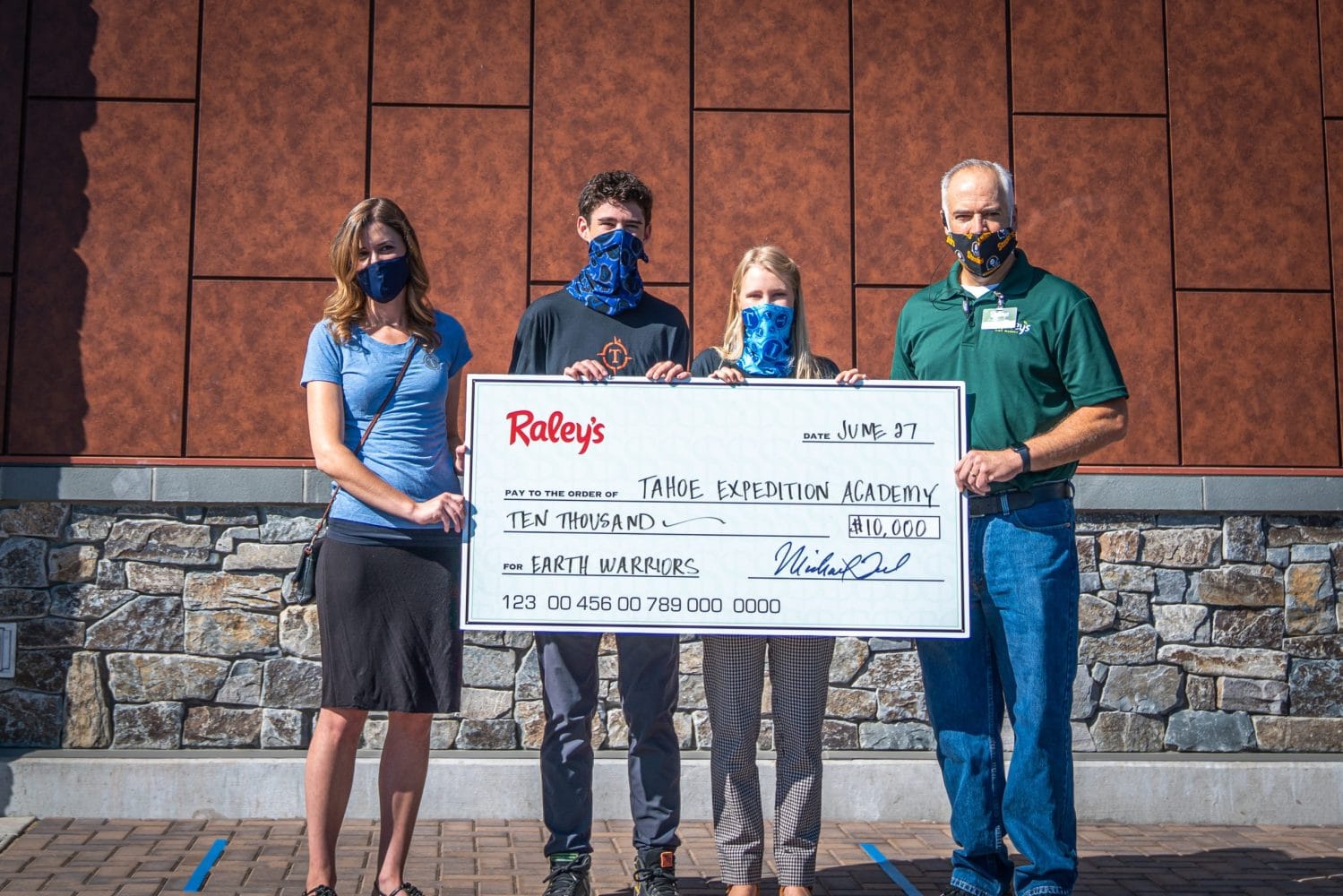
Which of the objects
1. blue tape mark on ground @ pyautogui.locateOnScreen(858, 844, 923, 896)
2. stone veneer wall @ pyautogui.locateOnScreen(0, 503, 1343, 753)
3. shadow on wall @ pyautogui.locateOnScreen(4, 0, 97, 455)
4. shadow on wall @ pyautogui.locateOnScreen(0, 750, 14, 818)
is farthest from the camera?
shadow on wall @ pyautogui.locateOnScreen(4, 0, 97, 455)

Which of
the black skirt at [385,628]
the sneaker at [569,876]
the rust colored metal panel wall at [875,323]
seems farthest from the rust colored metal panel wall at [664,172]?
the sneaker at [569,876]

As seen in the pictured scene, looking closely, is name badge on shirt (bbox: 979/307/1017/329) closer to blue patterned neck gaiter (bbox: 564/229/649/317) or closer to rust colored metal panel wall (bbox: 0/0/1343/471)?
blue patterned neck gaiter (bbox: 564/229/649/317)

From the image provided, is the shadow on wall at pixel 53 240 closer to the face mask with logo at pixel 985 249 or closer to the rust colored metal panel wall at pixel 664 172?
the rust colored metal panel wall at pixel 664 172

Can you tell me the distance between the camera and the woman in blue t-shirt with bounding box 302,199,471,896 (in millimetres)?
3125

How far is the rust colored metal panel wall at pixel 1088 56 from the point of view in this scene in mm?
5410

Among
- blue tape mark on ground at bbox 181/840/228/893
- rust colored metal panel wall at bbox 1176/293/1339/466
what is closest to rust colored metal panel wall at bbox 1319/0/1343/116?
rust colored metal panel wall at bbox 1176/293/1339/466

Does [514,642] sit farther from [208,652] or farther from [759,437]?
[759,437]

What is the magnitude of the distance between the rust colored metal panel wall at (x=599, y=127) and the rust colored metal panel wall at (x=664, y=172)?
14mm

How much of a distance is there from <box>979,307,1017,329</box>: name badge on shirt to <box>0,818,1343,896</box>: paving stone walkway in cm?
194

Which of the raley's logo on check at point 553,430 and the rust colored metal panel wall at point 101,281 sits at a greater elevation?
the rust colored metal panel wall at point 101,281

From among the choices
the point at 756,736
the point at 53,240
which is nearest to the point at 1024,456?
the point at 756,736

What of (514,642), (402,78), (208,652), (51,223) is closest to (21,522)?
(208,652)

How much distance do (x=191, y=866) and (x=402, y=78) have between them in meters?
3.59

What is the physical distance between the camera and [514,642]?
5086mm
